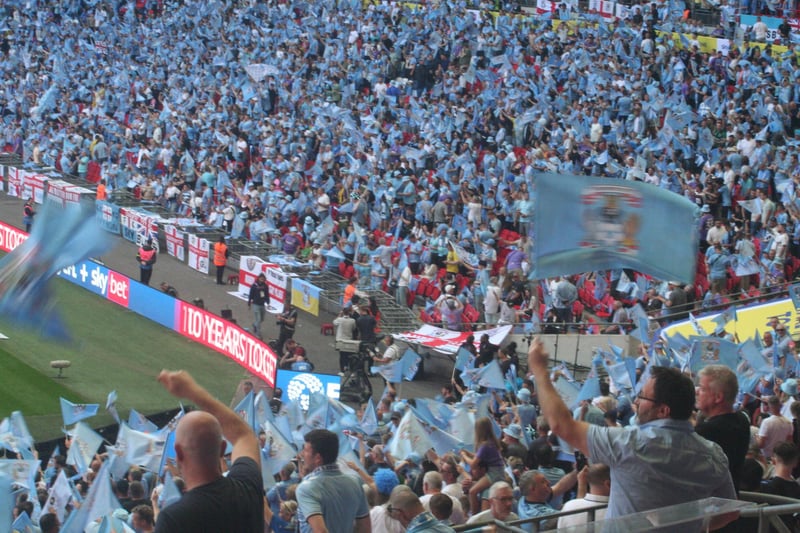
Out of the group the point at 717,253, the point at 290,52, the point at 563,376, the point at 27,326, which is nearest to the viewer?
the point at 27,326

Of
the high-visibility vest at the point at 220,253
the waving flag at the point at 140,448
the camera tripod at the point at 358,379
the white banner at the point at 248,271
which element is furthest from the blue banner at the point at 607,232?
the high-visibility vest at the point at 220,253

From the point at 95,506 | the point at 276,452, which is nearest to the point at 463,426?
the point at 276,452

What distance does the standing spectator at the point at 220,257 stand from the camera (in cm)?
2770

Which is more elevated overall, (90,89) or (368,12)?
(368,12)

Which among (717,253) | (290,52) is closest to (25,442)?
(717,253)

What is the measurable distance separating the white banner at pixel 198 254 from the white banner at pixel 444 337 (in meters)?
7.51

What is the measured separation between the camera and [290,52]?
3847cm

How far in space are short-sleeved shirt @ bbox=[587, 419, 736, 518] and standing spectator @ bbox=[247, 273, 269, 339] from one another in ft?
64.5

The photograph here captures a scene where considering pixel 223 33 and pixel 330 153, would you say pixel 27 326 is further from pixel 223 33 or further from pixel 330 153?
pixel 223 33

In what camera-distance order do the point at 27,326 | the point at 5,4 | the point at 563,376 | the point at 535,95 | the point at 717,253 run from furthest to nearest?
Result: the point at 5,4
the point at 535,95
the point at 717,253
the point at 563,376
the point at 27,326

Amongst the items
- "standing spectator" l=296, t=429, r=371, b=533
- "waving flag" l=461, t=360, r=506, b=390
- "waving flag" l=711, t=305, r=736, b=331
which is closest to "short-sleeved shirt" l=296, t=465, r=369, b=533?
"standing spectator" l=296, t=429, r=371, b=533

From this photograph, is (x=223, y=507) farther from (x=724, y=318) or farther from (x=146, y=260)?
(x=146, y=260)

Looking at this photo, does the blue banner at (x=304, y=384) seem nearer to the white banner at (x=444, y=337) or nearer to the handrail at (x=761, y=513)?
the white banner at (x=444, y=337)

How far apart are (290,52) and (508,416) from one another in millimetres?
26658
